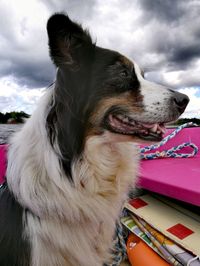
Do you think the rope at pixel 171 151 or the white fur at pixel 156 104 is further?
the rope at pixel 171 151

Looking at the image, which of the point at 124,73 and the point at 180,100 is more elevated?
the point at 124,73

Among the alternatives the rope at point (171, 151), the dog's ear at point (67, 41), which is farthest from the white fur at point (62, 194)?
the rope at point (171, 151)

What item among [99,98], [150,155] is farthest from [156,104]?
[150,155]

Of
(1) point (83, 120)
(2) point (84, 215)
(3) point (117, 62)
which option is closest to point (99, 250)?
(2) point (84, 215)

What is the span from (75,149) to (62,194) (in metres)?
0.21

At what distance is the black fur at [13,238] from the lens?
1348 mm

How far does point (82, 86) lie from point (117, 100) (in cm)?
19

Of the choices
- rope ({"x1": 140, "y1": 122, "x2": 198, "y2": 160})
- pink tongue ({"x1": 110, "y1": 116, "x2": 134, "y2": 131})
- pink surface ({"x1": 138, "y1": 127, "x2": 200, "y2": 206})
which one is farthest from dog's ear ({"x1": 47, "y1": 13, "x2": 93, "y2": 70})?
rope ({"x1": 140, "y1": 122, "x2": 198, "y2": 160})

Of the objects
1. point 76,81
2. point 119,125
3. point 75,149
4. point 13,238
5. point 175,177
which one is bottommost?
point 13,238

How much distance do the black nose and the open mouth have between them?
139mm

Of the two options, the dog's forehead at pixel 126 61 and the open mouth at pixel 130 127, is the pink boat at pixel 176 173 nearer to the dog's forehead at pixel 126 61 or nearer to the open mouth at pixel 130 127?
the open mouth at pixel 130 127

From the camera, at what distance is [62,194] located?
136 centimetres

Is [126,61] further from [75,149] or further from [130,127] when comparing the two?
[75,149]

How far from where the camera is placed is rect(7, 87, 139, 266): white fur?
4.42 ft
